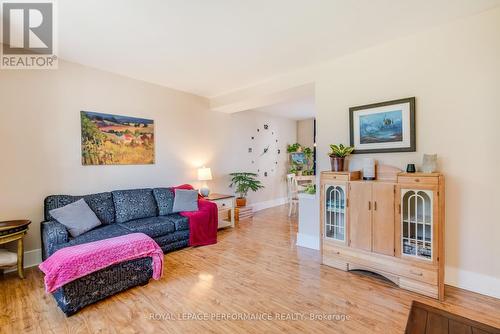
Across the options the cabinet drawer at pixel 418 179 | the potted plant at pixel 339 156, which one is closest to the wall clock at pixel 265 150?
the potted plant at pixel 339 156

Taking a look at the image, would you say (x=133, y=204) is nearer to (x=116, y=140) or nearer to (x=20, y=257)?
(x=116, y=140)

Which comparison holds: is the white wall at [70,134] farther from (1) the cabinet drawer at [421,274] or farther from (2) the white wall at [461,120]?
(1) the cabinet drawer at [421,274]

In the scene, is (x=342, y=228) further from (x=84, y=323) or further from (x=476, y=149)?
(x=84, y=323)

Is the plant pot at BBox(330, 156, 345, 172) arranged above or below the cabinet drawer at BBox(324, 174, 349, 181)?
above

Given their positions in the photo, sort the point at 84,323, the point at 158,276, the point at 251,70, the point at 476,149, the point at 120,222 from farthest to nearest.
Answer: the point at 251,70, the point at 120,222, the point at 158,276, the point at 476,149, the point at 84,323

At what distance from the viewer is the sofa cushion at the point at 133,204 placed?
345cm

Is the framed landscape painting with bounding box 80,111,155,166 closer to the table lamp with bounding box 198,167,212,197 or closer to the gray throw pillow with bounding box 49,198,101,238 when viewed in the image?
the gray throw pillow with bounding box 49,198,101,238

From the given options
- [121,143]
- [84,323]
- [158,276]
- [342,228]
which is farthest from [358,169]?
[121,143]

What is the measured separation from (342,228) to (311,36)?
2277mm

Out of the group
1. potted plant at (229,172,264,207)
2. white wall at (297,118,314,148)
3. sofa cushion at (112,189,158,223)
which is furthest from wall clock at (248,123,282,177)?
sofa cushion at (112,189,158,223)

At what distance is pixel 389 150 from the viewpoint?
2.84m

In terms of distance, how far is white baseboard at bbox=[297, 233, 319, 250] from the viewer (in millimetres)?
3547

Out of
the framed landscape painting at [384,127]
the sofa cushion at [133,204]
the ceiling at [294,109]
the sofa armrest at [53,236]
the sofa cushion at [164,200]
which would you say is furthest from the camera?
the ceiling at [294,109]

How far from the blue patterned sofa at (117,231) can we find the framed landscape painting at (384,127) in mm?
2749
